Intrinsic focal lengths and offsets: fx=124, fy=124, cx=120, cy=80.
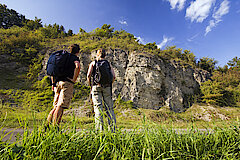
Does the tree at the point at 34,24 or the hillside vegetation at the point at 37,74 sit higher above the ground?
the tree at the point at 34,24

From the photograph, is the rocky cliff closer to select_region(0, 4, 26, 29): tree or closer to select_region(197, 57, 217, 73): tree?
select_region(197, 57, 217, 73): tree

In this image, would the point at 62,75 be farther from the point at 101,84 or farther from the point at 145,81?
the point at 145,81

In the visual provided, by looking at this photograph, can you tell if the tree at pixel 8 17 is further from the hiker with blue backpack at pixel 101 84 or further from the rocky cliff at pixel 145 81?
the hiker with blue backpack at pixel 101 84

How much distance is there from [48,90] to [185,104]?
511 inches

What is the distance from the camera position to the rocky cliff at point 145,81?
11438 millimetres

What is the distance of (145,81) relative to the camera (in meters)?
11.8

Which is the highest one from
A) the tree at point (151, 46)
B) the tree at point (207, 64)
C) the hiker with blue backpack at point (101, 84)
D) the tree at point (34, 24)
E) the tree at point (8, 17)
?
the tree at point (8, 17)

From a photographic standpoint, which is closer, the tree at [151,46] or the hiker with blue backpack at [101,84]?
the hiker with blue backpack at [101,84]

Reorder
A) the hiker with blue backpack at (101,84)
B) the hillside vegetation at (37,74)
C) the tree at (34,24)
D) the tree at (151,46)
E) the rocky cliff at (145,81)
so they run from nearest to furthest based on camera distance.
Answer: the hiker with blue backpack at (101,84) < the hillside vegetation at (37,74) < the rocky cliff at (145,81) < the tree at (151,46) < the tree at (34,24)

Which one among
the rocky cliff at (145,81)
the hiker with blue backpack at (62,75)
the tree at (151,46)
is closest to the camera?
the hiker with blue backpack at (62,75)

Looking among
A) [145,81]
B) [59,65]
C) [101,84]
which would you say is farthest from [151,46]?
[59,65]

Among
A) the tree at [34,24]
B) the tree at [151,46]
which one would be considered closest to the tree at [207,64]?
the tree at [151,46]

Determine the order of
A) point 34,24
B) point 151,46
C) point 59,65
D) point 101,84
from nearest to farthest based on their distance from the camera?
point 59,65
point 101,84
point 151,46
point 34,24

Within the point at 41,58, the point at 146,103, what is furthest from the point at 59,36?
the point at 146,103
